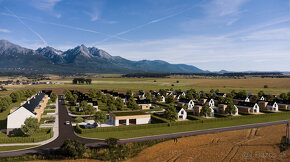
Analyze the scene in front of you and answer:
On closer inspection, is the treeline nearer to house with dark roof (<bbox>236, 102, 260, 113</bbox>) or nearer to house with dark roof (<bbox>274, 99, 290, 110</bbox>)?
house with dark roof (<bbox>236, 102, 260, 113</bbox>)

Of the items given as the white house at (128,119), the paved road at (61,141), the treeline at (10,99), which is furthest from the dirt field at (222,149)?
the treeline at (10,99)

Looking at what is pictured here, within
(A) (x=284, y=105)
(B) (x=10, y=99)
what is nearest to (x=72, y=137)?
(B) (x=10, y=99)

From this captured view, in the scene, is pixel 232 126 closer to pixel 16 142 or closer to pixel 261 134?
pixel 261 134

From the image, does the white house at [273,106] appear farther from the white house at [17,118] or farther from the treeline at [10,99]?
the treeline at [10,99]

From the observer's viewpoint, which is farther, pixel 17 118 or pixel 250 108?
pixel 250 108

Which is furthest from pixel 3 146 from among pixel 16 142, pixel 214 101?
pixel 214 101

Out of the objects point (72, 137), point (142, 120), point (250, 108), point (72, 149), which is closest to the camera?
point (72, 149)

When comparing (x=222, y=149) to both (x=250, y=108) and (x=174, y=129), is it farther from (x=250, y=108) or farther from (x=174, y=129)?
(x=250, y=108)
